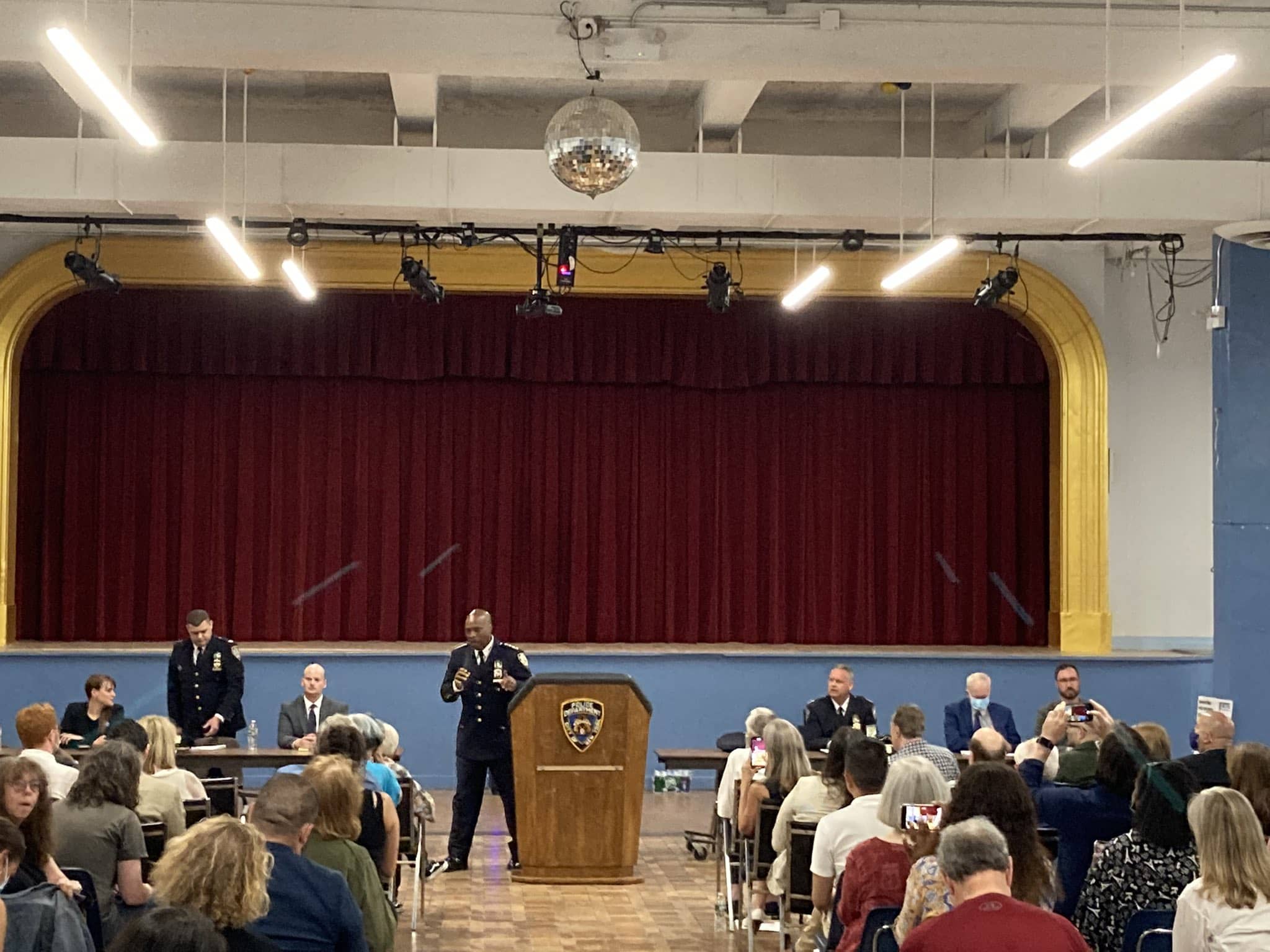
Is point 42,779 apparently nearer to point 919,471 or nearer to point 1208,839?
point 1208,839

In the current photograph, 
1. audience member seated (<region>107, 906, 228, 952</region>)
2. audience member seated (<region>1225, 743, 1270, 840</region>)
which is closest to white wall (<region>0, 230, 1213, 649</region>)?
audience member seated (<region>1225, 743, 1270, 840</region>)

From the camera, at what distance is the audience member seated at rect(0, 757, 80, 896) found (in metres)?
5.02

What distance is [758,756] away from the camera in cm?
859

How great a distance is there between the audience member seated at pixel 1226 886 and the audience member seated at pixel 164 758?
4.36m

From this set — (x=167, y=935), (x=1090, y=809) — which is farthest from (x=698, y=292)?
(x=167, y=935)

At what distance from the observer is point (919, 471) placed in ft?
54.7

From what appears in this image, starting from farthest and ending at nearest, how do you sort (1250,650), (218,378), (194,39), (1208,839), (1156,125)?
1. (218,378)
2. (1156,125)
3. (1250,650)
4. (194,39)
5. (1208,839)

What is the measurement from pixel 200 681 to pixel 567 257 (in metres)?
4.01

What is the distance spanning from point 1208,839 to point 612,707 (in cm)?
532

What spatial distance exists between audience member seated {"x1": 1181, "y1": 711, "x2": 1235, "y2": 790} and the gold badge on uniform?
329 centimetres

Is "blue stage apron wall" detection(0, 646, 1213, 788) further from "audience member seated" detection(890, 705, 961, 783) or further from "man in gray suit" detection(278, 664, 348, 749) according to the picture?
"audience member seated" detection(890, 705, 961, 783)

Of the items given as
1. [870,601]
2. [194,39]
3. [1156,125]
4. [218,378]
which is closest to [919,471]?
[870,601]

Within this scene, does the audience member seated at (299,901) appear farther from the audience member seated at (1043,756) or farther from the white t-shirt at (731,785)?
the white t-shirt at (731,785)

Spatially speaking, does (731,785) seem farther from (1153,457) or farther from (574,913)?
(1153,457)
